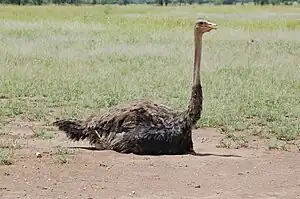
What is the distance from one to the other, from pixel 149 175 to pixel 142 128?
131 cm

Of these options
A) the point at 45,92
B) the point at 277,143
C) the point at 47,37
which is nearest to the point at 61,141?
the point at 277,143

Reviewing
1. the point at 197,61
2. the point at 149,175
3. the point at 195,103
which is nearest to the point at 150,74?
the point at 197,61

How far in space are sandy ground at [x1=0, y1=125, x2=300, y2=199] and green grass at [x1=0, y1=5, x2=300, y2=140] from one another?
2005mm

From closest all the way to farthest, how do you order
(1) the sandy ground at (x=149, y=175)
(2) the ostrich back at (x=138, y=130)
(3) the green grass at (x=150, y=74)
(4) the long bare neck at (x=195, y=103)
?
(1) the sandy ground at (x=149, y=175), (2) the ostrich back at (x=138, y=130), (4) the long bare neck at (x=195, y=103), (3) the green grass at (x=150, y=74)

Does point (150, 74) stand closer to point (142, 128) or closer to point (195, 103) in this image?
point (195, 103)

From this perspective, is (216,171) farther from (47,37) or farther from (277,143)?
(47,37)

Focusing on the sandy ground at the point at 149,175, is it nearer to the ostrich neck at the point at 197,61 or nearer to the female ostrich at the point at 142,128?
the female ostrich at the point at 142,128

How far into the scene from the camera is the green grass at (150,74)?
36.6ft

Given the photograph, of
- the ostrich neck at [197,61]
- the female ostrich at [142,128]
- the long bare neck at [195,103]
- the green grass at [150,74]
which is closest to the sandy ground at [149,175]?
the female ostrich at [142,128]

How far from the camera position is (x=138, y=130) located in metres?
8.20

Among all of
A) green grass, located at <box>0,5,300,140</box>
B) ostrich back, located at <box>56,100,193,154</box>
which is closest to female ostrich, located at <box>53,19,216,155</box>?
ostrich back, located at <box>56,100,193,154</box>

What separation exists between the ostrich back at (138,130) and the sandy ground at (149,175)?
0.68ft

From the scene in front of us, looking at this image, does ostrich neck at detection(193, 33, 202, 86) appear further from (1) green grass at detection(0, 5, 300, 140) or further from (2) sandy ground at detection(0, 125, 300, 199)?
(1) green grass at detection(0, 5, 300, 140)

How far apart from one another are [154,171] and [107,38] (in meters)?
18.3
